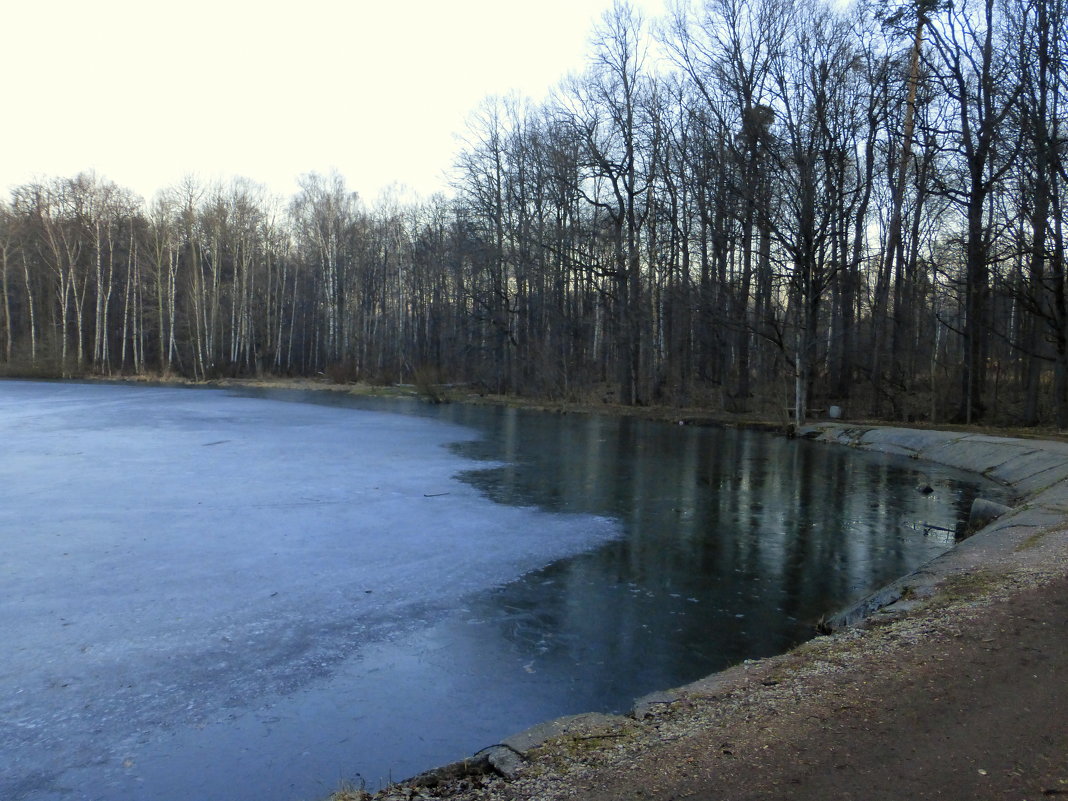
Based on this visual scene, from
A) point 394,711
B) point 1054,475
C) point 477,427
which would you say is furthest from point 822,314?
point 394,711

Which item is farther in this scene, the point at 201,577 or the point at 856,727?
the point at 201,577

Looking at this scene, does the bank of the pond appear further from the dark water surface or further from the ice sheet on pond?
the ice sheet on pond

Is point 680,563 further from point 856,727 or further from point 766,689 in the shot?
point 856,727

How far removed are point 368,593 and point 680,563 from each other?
3432mm

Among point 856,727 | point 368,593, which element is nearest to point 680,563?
point 368,593

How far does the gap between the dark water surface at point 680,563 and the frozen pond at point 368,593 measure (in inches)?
1.5

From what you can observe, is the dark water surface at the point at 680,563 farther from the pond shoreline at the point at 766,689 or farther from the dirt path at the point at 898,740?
the dirt path at the point at 898,740

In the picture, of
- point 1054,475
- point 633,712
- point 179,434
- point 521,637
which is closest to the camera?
point 633,712

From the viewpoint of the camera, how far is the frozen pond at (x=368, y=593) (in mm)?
4566

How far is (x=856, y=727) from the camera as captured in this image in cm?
380

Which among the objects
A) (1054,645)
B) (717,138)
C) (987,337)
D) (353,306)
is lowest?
(1054,645)

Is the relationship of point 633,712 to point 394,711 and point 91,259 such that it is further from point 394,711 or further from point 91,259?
point 91,259

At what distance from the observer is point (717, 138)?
91.6ft

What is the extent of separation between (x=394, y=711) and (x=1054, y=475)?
38.4ft
